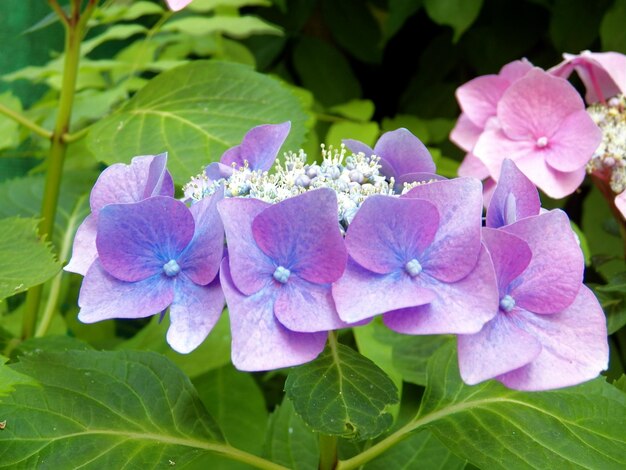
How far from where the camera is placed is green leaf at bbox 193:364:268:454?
790 mm

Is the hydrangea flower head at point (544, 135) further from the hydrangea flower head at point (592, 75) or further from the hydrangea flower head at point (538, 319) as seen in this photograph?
the hydrangea flower head at point (538, 319)

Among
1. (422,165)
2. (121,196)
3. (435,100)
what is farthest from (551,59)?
(121,196)

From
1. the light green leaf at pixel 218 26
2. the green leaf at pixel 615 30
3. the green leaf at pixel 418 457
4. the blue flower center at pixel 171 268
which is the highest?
the blue flower center at pixel 171 268

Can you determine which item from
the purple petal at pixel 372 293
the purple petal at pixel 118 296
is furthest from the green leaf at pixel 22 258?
the purple petal at pixel 372 293

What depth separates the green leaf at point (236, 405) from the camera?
0.79m

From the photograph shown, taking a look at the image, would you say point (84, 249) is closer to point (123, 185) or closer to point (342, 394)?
point (123, 185)

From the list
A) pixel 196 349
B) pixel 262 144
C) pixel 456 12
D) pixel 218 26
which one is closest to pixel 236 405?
pixel 196 349

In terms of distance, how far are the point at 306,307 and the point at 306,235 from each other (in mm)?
36

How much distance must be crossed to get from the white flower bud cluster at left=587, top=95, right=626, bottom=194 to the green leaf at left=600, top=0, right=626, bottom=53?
395 mm

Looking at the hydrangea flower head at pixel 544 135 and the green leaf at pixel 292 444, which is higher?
the hydrangea flower head at pixel 544 135

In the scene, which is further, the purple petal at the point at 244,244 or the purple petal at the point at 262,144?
the purple petal at the point at 262,144

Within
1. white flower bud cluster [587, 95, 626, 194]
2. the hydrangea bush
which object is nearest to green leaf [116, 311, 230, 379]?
the hydrangea bush

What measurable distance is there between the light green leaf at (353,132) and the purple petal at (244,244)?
2.11ft

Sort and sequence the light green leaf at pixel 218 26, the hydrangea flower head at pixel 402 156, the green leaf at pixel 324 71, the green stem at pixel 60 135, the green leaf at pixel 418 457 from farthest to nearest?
the green leaf at pixel 324 71, the light green leaf at pixel 218 26, the green stem at pixel 60 135, the green leaf at pixel 418 457, the hydrangea flower head at pixel 402 156
